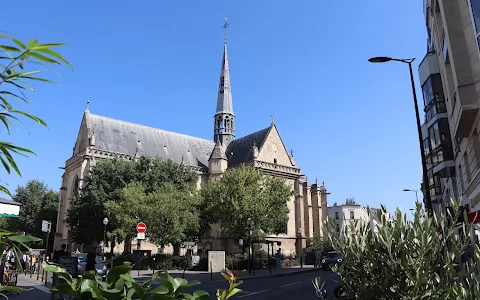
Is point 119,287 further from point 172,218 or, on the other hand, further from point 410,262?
point 172,218

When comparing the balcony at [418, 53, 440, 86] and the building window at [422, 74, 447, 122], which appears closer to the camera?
the building window at [422, 74, 447, 122]

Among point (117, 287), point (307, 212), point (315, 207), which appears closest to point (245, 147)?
point (307, 212)

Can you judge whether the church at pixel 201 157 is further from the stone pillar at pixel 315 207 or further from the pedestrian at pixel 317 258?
the pedestrian at pixel 317 258

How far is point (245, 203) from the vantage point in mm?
33438

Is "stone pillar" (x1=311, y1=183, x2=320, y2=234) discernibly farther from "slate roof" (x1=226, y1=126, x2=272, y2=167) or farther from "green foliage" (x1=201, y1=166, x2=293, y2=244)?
"green foliage" (x1=201, y1=166, x2=293, y2=244)

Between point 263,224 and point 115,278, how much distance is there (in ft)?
110

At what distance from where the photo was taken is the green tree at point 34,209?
57.2 m

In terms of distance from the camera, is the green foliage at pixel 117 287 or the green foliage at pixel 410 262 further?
the green foliage at pixel 410 262

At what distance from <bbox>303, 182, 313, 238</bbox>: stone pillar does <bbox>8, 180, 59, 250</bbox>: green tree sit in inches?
1550

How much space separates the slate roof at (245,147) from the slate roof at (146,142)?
4111 millimetres

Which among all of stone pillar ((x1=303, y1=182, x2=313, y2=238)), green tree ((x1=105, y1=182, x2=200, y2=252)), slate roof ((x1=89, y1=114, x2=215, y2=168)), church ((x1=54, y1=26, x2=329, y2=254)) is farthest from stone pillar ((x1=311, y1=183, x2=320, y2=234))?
green tree ((x1=105, y1=182, x2=200, y2=252))

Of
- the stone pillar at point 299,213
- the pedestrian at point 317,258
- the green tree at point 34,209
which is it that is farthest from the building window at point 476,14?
the green tree at point 34,209

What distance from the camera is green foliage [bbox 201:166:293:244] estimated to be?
33.8 meters

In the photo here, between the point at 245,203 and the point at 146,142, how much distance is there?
24.3 meters
